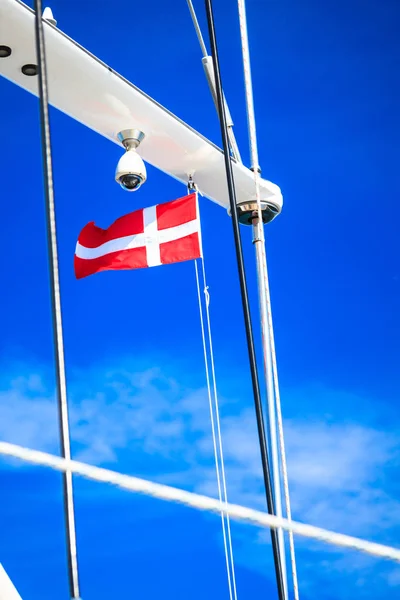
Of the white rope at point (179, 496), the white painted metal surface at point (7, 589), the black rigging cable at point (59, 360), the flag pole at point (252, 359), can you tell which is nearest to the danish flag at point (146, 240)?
the flag pole at point (252, 359)

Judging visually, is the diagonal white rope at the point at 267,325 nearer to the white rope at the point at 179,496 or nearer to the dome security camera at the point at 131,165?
the dome security camera at the point at 131,165

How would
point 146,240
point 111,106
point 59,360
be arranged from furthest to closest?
point 146,240, point 111,106, point 59,360

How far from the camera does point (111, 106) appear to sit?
492cm

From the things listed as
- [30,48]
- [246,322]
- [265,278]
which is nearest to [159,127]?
[30,48]

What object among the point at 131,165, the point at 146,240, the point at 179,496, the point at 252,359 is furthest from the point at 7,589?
the point at 146,240

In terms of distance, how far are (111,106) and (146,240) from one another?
1.14m

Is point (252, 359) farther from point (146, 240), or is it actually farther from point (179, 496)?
point (146, 240)

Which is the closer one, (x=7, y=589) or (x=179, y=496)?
(x=179, y=496)

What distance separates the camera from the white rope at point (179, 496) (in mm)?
1455

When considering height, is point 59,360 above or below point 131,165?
below

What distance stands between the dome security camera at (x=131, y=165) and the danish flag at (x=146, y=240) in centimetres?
63

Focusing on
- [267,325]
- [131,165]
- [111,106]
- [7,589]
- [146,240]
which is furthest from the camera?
[146,240]

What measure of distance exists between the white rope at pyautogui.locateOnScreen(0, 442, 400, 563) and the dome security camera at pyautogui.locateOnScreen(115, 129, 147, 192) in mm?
3687

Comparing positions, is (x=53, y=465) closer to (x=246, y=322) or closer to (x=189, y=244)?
(x=246, y=322)
